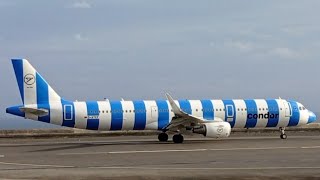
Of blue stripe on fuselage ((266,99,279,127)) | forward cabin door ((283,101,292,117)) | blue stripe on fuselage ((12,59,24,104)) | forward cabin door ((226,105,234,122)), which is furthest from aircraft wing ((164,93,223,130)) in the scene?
blue stripe on fuselage ((12,59,24,104))

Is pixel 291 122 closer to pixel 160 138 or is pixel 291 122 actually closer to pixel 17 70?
pixel 160 138

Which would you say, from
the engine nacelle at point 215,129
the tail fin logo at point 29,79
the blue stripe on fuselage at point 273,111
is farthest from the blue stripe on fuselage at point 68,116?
the blue stripe on fuselage at point 273,111

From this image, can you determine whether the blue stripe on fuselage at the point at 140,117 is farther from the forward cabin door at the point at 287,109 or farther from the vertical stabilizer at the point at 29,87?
the forward cabin door at the point at 287,109

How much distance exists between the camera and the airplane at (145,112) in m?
36.3

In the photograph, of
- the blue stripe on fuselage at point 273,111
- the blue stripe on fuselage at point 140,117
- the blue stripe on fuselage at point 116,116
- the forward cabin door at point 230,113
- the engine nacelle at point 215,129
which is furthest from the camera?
the blue stripe on fuselage at point 273,111

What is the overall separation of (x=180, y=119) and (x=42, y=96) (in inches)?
385

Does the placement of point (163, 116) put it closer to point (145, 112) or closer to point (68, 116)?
point (145, 112)

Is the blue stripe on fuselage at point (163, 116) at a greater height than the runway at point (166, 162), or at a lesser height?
greater

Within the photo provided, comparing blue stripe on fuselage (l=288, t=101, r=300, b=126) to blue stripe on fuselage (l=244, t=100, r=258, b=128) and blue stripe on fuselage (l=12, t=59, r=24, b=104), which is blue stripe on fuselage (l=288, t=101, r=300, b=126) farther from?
blue stripe on fuselage (l=12, t=59, r=24, b=104)

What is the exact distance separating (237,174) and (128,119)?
755 inches

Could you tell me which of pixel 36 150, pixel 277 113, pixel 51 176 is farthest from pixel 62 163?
pixel 277 113

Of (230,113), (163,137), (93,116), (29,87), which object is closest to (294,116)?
(230,113)

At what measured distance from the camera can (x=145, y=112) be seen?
1492 inches

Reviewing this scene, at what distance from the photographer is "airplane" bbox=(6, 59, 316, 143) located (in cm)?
3631
